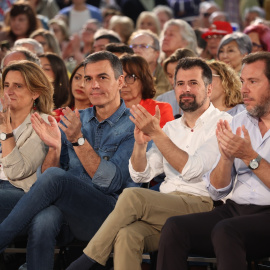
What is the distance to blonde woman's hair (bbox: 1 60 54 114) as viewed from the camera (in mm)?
4637

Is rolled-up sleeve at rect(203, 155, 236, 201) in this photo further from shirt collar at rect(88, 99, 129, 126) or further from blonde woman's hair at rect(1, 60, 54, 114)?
blonde woman's hair at rect(1, 60, 54, 114)

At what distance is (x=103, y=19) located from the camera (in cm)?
1008

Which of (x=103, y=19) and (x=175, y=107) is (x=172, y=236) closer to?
(x=175, y=107)

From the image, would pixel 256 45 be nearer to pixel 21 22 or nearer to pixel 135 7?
pixel 21 22

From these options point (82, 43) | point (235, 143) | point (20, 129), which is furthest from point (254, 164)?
point (82, 43)

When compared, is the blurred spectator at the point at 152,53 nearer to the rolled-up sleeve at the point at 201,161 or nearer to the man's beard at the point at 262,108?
the rolled-up sleeve at the point at 201,161

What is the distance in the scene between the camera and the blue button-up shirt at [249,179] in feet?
12.2

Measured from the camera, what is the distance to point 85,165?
13.6 ft

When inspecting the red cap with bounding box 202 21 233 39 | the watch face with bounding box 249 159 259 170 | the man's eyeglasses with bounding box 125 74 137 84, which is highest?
the red cap with bounding box 202 21 233 39

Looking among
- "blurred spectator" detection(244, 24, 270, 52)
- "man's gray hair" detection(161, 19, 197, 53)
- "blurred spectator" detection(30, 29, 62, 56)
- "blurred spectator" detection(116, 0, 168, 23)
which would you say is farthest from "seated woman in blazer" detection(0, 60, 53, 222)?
"blurred spectator" detection(116, 0, 168, 23)

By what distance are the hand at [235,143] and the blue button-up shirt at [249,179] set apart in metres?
0.21

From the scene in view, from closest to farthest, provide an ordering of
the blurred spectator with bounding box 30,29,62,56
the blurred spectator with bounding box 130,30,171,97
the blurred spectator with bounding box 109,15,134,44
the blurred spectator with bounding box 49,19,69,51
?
the blurred spectator with bounding box 130,30,171,97 → the blurred spectator with bounding box 30,29,62,56 → the blurred spectator with bounding box 109,15,134,44 → the blurred spectator with bounding box 49,19,69,51

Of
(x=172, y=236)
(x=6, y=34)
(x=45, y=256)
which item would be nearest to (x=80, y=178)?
(x=45, y=256)

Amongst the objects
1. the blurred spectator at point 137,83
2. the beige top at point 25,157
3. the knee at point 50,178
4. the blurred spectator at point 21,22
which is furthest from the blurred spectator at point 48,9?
the knee at point 50,178
